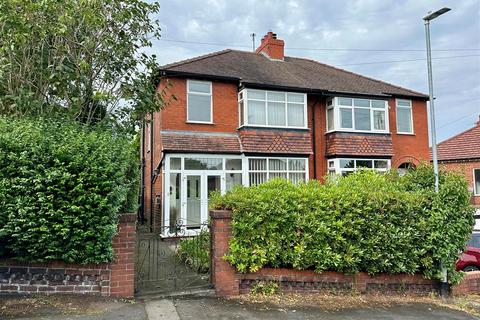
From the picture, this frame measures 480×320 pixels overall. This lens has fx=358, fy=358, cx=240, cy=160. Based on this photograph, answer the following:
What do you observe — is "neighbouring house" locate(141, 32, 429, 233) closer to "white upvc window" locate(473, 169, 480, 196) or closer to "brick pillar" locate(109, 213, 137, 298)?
"white upvc window" locate(473, 169, 480, 196)

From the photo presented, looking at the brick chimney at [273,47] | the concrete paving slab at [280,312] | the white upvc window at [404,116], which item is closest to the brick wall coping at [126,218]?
the concrete paving slab at [280,312]

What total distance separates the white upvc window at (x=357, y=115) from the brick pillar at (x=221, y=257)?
10.5 metres

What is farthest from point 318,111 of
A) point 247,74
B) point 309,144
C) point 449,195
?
point 449,195

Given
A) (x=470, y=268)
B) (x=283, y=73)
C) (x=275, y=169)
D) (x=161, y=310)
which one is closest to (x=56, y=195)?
(x=161, y=310)

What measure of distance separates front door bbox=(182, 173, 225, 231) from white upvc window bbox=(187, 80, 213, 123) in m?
2.20

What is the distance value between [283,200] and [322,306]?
1.81 m

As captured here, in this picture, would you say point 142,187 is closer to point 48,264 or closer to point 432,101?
point 48,264

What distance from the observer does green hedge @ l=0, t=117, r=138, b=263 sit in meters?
4.82

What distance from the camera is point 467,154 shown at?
20.9m

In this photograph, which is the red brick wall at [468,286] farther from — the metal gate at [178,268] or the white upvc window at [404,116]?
the white upvc window at [404,116]

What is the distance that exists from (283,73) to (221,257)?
11.9 m

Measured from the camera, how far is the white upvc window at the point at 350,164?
15125mm

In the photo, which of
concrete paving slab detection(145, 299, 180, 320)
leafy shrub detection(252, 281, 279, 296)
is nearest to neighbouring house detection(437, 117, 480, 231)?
leafy shrub detection(252, 281, 279, 296)

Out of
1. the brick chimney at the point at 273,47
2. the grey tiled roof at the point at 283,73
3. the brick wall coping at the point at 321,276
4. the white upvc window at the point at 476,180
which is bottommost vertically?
the brick wall coping at the point at 321,276
